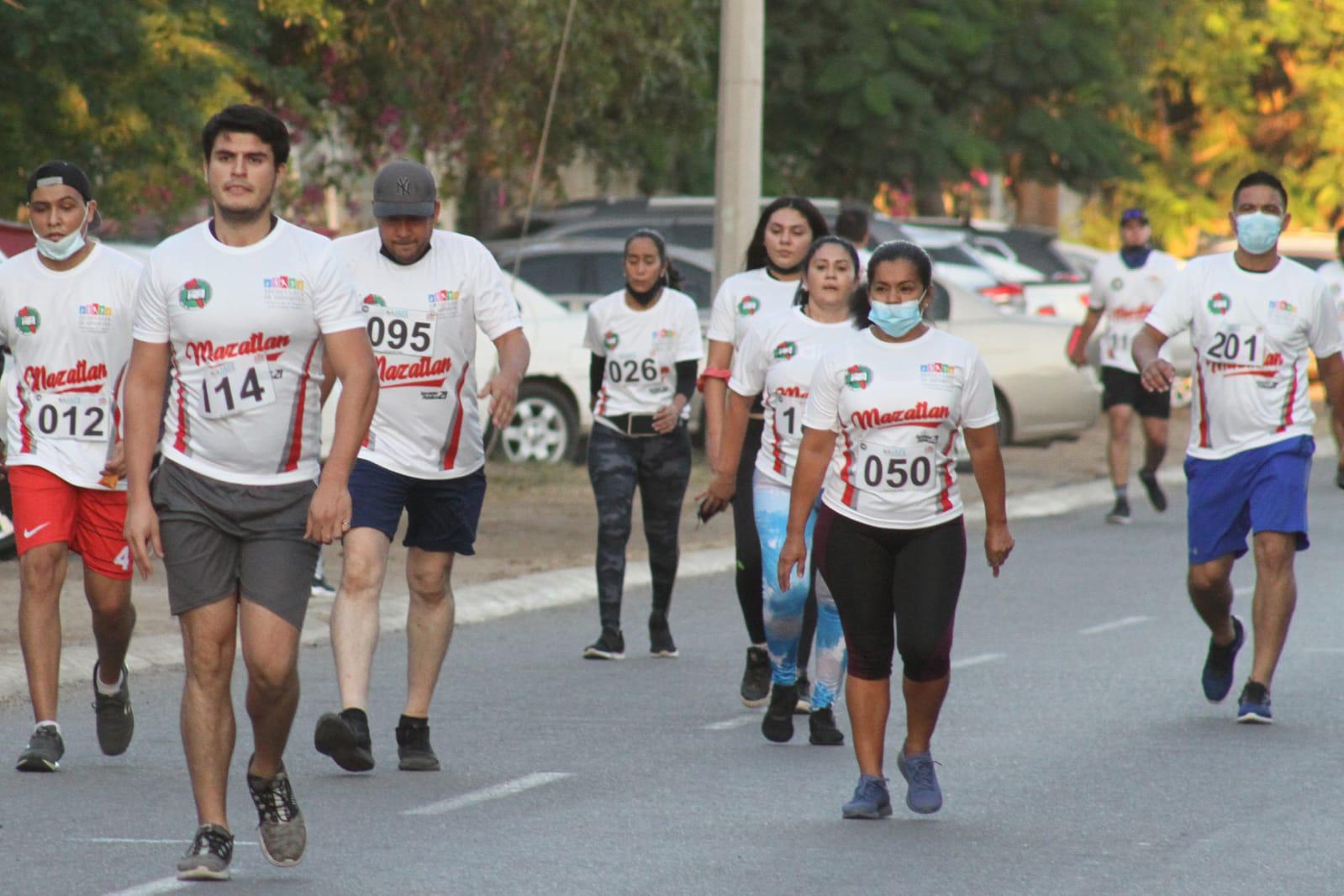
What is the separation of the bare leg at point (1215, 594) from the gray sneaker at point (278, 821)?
13.6ft

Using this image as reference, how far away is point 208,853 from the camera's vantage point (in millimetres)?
6191

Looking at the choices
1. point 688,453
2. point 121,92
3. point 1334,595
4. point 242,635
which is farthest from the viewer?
point 121,92

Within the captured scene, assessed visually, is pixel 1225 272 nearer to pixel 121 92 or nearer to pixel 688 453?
pixel 688 453

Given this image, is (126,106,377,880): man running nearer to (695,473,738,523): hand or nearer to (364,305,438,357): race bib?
(364,305,438,357): race bib

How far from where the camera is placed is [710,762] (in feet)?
27.1

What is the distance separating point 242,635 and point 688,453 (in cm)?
502

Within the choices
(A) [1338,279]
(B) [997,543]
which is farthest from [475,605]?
(A) [1338,279]

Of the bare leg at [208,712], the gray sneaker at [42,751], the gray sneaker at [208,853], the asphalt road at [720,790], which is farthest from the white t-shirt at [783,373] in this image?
the gray sneaker at [208,853]

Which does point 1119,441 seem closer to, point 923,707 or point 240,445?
point 923,707

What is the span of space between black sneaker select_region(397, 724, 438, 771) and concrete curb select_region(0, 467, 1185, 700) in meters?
1.99

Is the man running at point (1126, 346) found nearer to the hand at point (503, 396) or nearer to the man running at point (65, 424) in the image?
the hand at point (503, 396)

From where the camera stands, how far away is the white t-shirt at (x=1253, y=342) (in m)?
9.18

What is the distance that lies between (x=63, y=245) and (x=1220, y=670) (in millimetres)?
4488

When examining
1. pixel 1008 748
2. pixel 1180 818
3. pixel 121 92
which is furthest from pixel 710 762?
pixel 121 92
